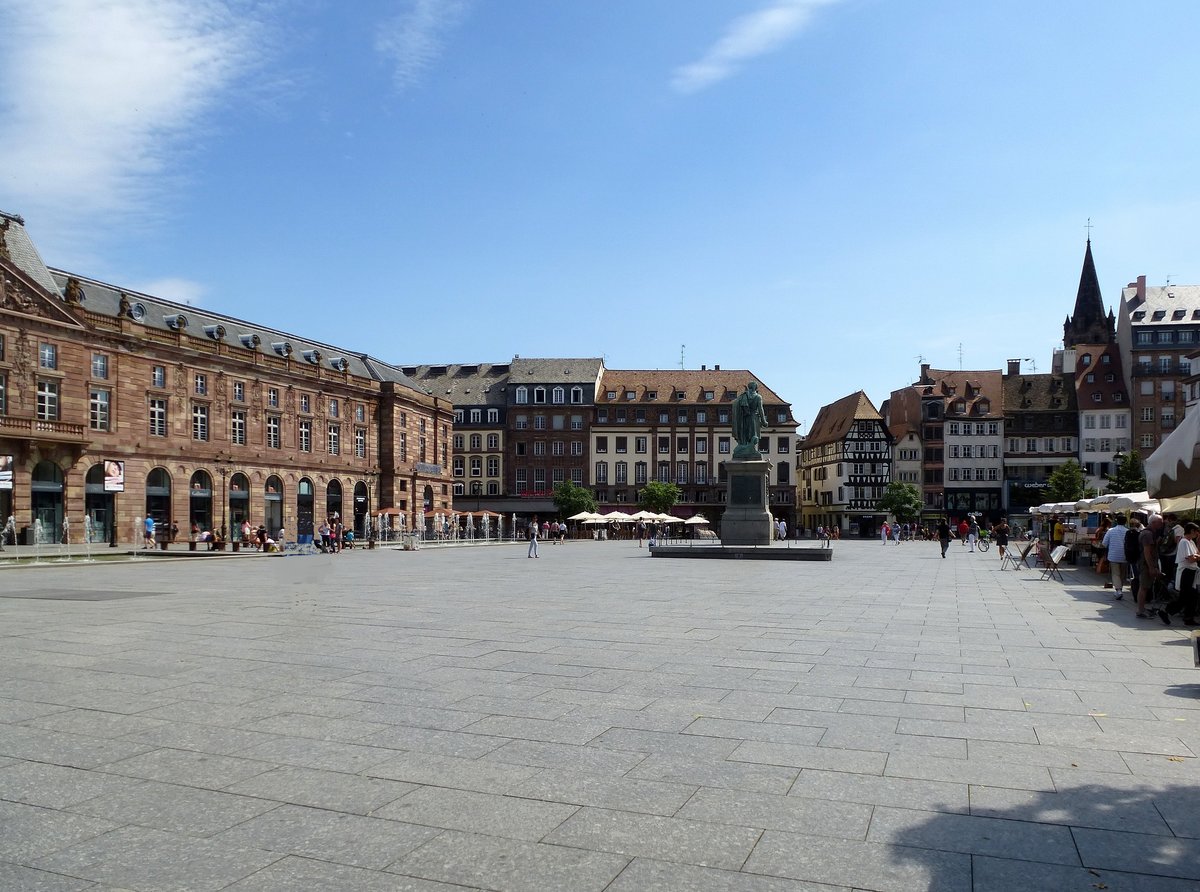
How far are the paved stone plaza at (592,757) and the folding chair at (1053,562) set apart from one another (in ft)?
43.3

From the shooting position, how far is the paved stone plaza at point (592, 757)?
4.93m

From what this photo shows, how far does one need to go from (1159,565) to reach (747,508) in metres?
23.4

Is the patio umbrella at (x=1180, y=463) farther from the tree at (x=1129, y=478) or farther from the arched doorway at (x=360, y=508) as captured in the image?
the arched doorway at (x=360, y=508)

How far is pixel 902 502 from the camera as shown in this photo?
94125mm

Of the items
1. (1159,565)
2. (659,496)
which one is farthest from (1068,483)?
(1159,565)

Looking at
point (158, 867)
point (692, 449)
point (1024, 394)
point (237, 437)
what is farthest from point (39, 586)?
point (1024, 394)

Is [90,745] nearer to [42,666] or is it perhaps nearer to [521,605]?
[42,666]

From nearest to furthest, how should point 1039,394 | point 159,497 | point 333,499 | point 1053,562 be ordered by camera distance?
point 1053,562 < point 159,497 < point 333,499 < point 1039,394

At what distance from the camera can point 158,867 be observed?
4.86m

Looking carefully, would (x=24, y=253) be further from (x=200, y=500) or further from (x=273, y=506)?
(x=273, y=506)

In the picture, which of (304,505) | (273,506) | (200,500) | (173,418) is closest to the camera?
(173,418)

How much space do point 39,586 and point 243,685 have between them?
53.2 ft

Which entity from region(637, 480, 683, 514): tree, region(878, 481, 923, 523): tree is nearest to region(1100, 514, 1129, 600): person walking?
region(637, 480, 683, 514): tree

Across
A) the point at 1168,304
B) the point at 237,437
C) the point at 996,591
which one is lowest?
the point at 996,591
